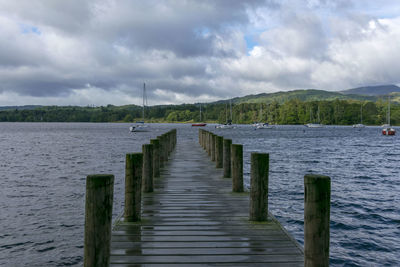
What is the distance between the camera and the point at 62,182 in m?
19.8

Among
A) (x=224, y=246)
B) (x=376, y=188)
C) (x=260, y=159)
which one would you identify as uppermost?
(x=260, y=159)

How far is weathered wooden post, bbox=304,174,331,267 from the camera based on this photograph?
155 inches

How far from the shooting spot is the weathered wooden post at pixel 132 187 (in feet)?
20.0

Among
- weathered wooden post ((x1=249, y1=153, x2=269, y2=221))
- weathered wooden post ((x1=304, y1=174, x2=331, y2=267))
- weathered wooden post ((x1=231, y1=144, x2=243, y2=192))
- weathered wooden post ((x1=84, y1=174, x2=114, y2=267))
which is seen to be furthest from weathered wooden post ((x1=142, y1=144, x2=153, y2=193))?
weathered wooden post ((x1=304, y1=174, x2=331, y2=267))

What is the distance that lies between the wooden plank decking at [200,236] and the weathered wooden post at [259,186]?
21 cm

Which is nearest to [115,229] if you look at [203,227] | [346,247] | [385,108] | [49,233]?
[203,227]

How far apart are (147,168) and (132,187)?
2.42 meters

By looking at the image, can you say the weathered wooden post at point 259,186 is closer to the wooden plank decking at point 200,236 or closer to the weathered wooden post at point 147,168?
the wooden plank decking at point 200,236

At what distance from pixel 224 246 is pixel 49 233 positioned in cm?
764

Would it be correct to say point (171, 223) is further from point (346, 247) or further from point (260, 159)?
point (346, 247)

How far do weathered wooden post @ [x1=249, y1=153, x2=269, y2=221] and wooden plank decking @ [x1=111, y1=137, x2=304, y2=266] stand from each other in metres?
0.21

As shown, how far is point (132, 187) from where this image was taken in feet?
20.1

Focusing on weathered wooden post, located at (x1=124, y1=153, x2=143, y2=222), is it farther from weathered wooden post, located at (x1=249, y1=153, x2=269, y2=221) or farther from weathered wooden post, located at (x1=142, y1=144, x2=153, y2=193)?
weathered wooden post, located at (x1=142, y1=144, x2=153, y2=193)

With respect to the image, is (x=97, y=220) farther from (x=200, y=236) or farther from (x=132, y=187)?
(x=132, y=187)
